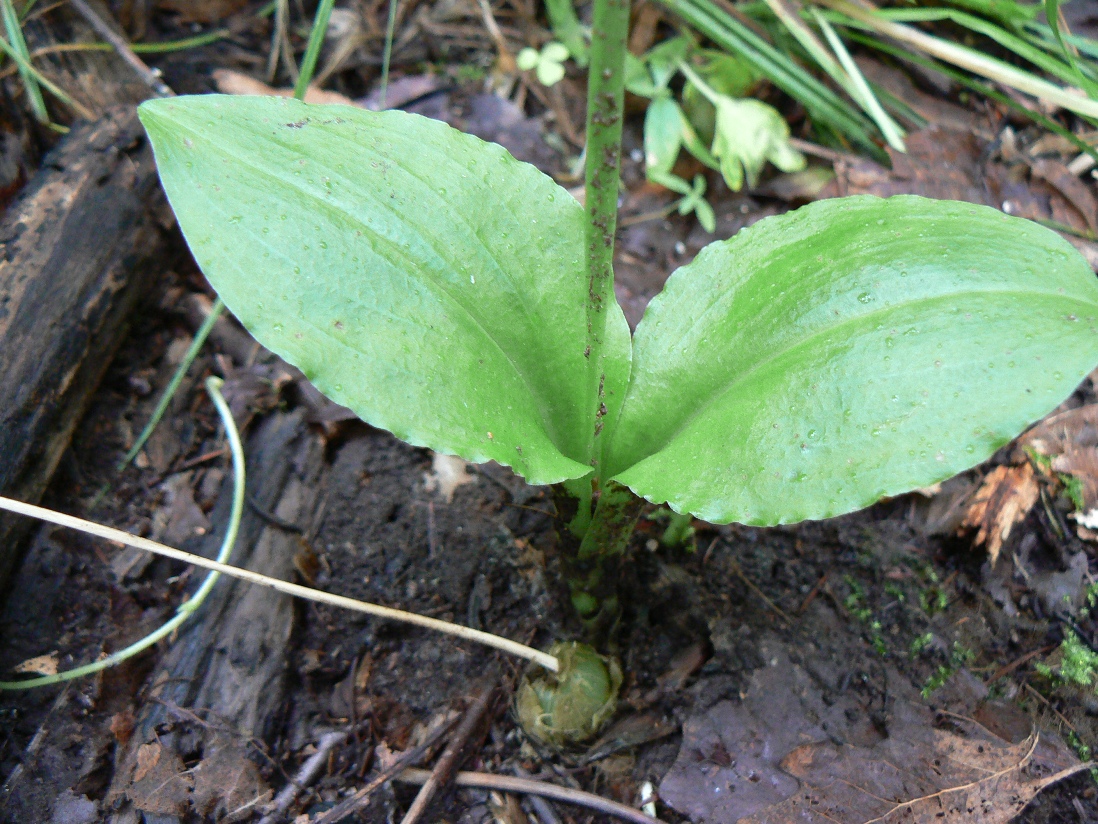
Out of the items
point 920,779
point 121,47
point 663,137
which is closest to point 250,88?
point 121,47

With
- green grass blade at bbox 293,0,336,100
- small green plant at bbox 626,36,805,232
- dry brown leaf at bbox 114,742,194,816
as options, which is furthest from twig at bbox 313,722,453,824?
small green plant at bbox 626,36,805,232

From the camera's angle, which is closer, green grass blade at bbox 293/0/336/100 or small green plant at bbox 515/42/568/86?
green grass blade at bbox 293/0/336/100

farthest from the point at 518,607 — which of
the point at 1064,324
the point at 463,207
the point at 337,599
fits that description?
the point at 1064,324

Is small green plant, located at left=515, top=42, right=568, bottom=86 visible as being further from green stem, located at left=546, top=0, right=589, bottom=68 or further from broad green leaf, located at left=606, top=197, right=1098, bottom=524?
broad green leaf, located at left=606, top=197, right=1098, bottom=524

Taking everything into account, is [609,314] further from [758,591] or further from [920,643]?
[920,643]

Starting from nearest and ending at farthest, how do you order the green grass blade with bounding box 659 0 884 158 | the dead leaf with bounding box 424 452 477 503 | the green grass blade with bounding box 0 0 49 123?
the dead leaf with bounding box 424 452 477 503 < the green grass blade with bounding box 0 0 49 123 < the green grass blade with bounding box 659 0 884 158

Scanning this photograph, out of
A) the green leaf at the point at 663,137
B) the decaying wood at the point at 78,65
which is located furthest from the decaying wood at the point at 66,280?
the green leaf at the point at 663,137

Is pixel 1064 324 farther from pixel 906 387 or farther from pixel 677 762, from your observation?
pixel 677 762
